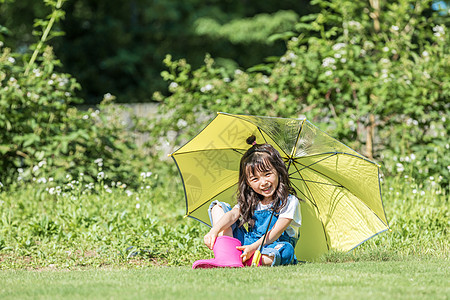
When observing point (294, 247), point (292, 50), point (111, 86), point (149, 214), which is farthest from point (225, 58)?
point (294, 247)

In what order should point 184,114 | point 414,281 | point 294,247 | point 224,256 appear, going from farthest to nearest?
1. point 184,114
2. point 294,247
3. point 224,256
4. point 414,281

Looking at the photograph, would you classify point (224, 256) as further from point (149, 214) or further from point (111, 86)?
point (111, 86)

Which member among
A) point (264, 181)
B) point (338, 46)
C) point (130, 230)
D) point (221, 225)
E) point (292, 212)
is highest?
point (338, 46)

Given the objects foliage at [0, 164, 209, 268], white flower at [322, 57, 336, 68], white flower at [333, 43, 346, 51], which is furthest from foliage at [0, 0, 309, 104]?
foliage at [0, 164, 209, 268]

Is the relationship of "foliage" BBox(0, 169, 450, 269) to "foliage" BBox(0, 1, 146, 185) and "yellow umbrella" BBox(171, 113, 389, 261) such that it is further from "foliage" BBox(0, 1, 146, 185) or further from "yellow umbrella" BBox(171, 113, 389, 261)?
"foliage" BBox(0, 1, 146, 185)

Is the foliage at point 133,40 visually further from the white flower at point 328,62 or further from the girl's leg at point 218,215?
the girl's leg at point 218,215

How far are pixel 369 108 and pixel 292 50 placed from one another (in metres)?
1.34

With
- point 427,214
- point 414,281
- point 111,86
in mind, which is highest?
point 414,281

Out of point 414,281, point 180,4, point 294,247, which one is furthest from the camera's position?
point 180,4

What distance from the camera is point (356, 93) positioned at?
7.39 meters

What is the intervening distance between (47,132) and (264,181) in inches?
151

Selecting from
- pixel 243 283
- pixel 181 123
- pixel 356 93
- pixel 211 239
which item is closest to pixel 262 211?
pixel 211 239

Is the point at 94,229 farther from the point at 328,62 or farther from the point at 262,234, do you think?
the point at 328,62

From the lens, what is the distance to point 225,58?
17.5 meters
